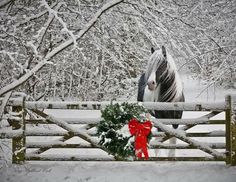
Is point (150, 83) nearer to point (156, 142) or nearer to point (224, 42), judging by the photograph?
point (156, 142)

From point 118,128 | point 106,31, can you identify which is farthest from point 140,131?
point 106,31

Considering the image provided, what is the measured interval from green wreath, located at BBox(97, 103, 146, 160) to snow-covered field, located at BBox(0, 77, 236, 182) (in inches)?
18.9

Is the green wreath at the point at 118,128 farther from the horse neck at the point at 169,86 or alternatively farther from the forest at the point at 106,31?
the horse neck at the point at 169,86

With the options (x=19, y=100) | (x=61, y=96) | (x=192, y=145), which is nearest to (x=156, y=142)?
(x=192, y=145)

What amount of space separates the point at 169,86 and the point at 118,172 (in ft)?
7.49

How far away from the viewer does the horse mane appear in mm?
A: 6871

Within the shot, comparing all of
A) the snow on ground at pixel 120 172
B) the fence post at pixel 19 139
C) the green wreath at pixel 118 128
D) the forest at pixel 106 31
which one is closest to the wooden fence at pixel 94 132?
the fence post at pixel 19 139

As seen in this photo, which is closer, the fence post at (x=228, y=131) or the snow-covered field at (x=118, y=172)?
the snow-covered field at (x=118, y=172)

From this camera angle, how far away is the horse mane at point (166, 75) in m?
6.87

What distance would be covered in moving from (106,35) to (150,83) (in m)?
1.89

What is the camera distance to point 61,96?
1504cm

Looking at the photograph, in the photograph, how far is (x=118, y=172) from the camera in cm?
605

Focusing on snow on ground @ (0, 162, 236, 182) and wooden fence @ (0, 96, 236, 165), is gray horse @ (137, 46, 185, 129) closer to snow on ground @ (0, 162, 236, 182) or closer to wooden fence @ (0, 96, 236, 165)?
wooden fence @ (0, 96, 236, 165)

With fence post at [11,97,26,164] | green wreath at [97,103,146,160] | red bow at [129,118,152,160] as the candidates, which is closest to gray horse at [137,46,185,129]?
green wreath at [97,103,146,160]
